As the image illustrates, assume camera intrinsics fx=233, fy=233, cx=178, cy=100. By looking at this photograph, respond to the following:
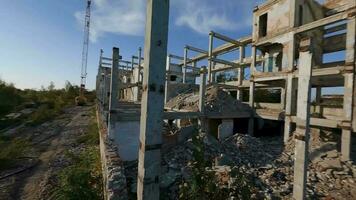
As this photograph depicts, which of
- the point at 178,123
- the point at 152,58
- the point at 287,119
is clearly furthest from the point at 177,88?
the point at 152,58

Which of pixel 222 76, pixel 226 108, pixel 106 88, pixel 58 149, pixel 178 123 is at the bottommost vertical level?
pixel 58 149

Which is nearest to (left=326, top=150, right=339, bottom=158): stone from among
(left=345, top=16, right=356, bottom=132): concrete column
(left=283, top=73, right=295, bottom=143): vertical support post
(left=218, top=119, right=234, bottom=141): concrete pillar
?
(left=345, top=16, right=356, bottom=132): concrete column

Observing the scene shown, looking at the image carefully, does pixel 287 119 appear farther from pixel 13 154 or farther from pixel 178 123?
pixel 13 154

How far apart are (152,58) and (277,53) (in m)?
13.8

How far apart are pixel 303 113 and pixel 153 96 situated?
288 centimetres

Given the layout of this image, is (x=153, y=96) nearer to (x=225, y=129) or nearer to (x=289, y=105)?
(x=289, y=105)

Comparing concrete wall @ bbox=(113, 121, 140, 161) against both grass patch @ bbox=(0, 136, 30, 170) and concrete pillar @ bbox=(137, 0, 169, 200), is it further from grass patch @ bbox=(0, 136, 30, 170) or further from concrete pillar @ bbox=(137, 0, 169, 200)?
concrete pillar @ bbox=(137, 0, 169, 200)

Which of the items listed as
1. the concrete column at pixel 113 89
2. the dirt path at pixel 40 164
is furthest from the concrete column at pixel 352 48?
the dirt path at pixel 40 164

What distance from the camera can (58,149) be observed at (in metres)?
10.6

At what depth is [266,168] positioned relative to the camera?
7.78 m

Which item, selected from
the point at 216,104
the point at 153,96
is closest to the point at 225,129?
the point at 216,104

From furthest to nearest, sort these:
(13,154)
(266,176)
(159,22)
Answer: (13,154)
(266,176)
(159,22)

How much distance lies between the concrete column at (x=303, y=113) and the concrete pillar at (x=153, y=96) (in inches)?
109

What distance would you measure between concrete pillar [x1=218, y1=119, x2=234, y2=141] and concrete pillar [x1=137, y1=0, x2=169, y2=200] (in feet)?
35.7
